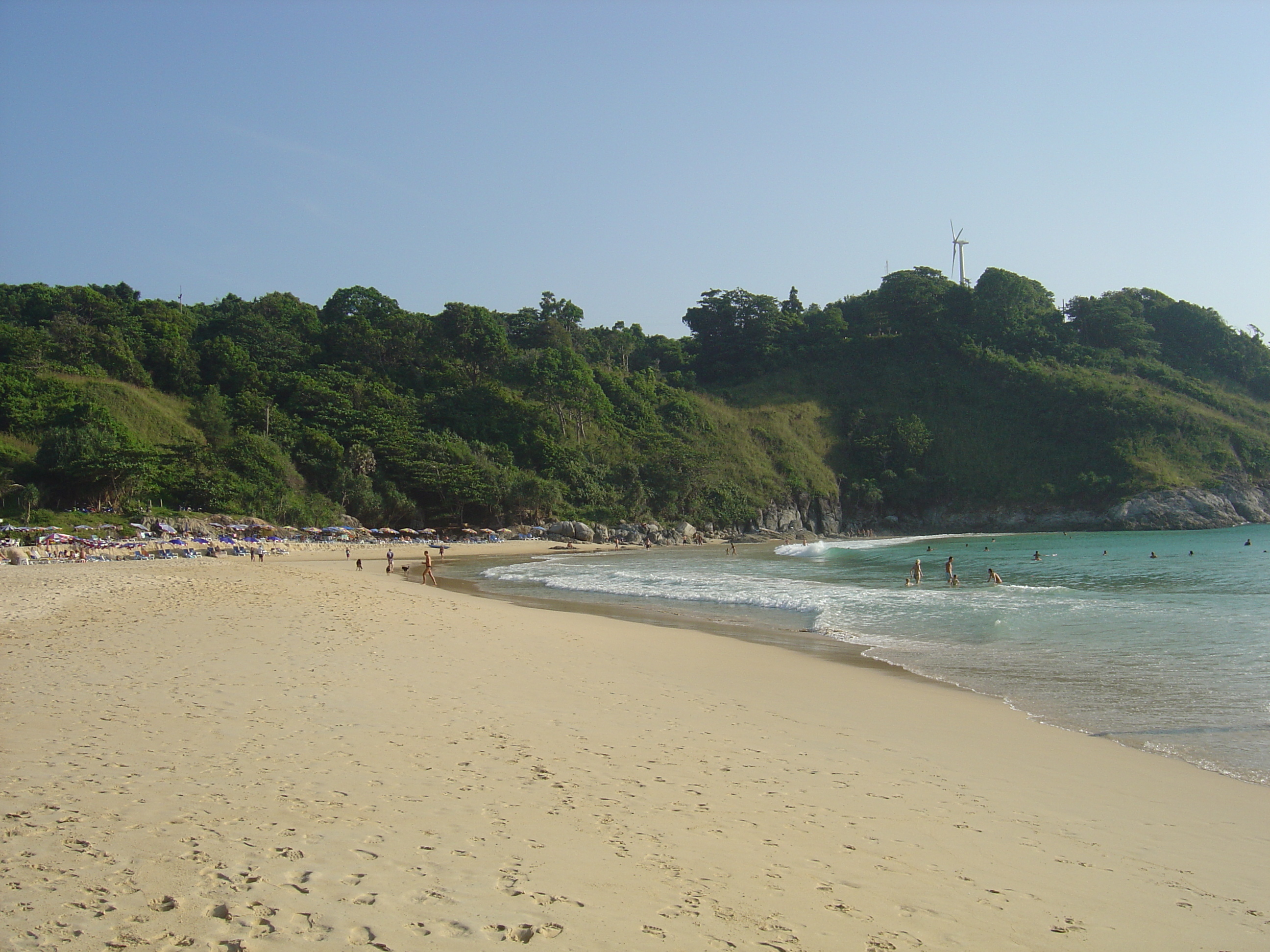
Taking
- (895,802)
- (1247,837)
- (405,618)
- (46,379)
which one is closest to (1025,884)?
(895,802)

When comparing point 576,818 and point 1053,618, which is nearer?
point 576,818

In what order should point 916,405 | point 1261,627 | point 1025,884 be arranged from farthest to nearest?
1. point 916,405
2. point 1261,627
3. point 1025,884

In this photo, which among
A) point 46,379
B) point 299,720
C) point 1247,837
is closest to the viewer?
point 1247,837

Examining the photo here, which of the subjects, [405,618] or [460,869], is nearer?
[460,869]

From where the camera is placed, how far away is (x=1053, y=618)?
16562mm

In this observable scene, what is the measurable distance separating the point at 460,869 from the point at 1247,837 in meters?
5.42

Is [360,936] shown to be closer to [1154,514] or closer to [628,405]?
[628,405]

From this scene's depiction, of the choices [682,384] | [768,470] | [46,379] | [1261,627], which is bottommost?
[1261,627]

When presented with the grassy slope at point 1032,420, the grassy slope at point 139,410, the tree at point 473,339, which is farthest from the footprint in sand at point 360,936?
the grassy slope at point 1032,420

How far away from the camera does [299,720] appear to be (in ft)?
22.3

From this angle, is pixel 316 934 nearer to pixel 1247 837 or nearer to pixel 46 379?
pixel 1247 837

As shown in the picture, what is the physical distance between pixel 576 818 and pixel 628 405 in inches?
2851

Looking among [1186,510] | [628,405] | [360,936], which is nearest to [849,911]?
[360,936]

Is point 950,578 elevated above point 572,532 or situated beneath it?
situated beneath
